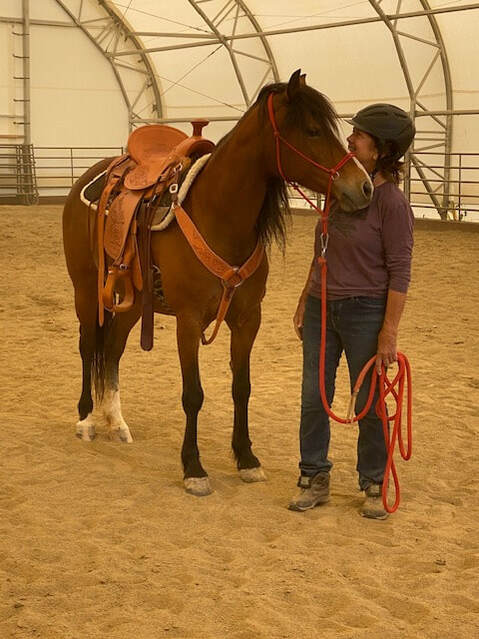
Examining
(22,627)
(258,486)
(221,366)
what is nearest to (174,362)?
(221,366)

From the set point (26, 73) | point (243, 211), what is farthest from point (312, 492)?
point (26, 73)

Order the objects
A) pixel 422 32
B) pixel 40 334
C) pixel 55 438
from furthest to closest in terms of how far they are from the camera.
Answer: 1. pixel 422 32
2. pixel 40 334
3. pixel 55 438

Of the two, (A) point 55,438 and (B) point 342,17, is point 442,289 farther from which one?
(B) point 342,17

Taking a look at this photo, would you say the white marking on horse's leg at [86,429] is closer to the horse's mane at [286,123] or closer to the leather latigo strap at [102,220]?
the leather latigo strap at [102,220]

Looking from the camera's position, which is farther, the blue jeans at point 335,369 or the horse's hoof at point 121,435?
the horse's hoof at point 121,435

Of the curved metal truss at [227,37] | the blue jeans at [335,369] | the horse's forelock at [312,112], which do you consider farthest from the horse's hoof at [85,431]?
the curved metal truss at [227,37]

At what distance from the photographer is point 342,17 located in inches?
550

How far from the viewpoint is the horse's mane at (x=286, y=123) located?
3170 mm

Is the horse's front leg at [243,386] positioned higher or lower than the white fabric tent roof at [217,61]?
lower

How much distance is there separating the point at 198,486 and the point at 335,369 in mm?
769

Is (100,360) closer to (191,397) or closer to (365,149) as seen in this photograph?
(191,397)

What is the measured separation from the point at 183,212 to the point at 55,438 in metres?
1.44

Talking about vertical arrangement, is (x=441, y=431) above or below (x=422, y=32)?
below

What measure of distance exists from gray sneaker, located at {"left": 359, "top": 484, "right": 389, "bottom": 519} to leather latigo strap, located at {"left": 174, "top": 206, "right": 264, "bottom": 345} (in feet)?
3.04
